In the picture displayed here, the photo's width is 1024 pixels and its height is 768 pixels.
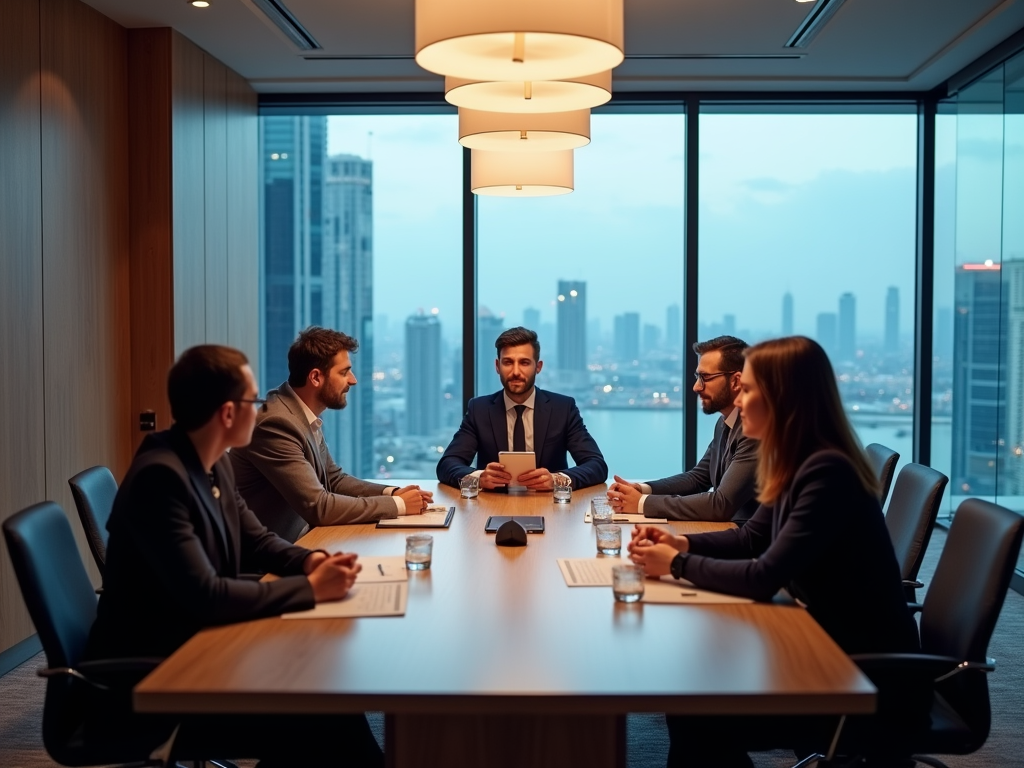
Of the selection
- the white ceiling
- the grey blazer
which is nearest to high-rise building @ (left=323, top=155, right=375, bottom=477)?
the white ceiling

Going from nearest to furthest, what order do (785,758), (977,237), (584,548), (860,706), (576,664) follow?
(860,706) < (576,664) < (584,548) < (785,758) < (977,237)

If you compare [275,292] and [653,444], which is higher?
[275,292]

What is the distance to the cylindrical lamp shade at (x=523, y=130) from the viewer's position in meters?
3.56

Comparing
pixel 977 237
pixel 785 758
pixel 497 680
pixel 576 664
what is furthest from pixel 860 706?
pixel 977 237

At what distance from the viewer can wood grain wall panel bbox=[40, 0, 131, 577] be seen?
4.95 meters

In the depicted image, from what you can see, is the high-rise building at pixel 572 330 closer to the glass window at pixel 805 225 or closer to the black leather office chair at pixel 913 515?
the glass window at pixel 805 225

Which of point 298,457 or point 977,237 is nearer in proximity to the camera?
point 298,457

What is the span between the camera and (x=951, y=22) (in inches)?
222

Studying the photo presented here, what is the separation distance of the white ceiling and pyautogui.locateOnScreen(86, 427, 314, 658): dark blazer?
3465 mm

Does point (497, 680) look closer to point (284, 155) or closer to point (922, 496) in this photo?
point (922, 496)

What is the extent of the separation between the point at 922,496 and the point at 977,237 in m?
3.68

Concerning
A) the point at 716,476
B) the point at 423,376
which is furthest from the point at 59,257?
the point at 716,476

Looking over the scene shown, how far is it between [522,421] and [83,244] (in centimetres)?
239

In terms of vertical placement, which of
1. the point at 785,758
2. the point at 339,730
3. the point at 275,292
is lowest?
the point at 785,758
